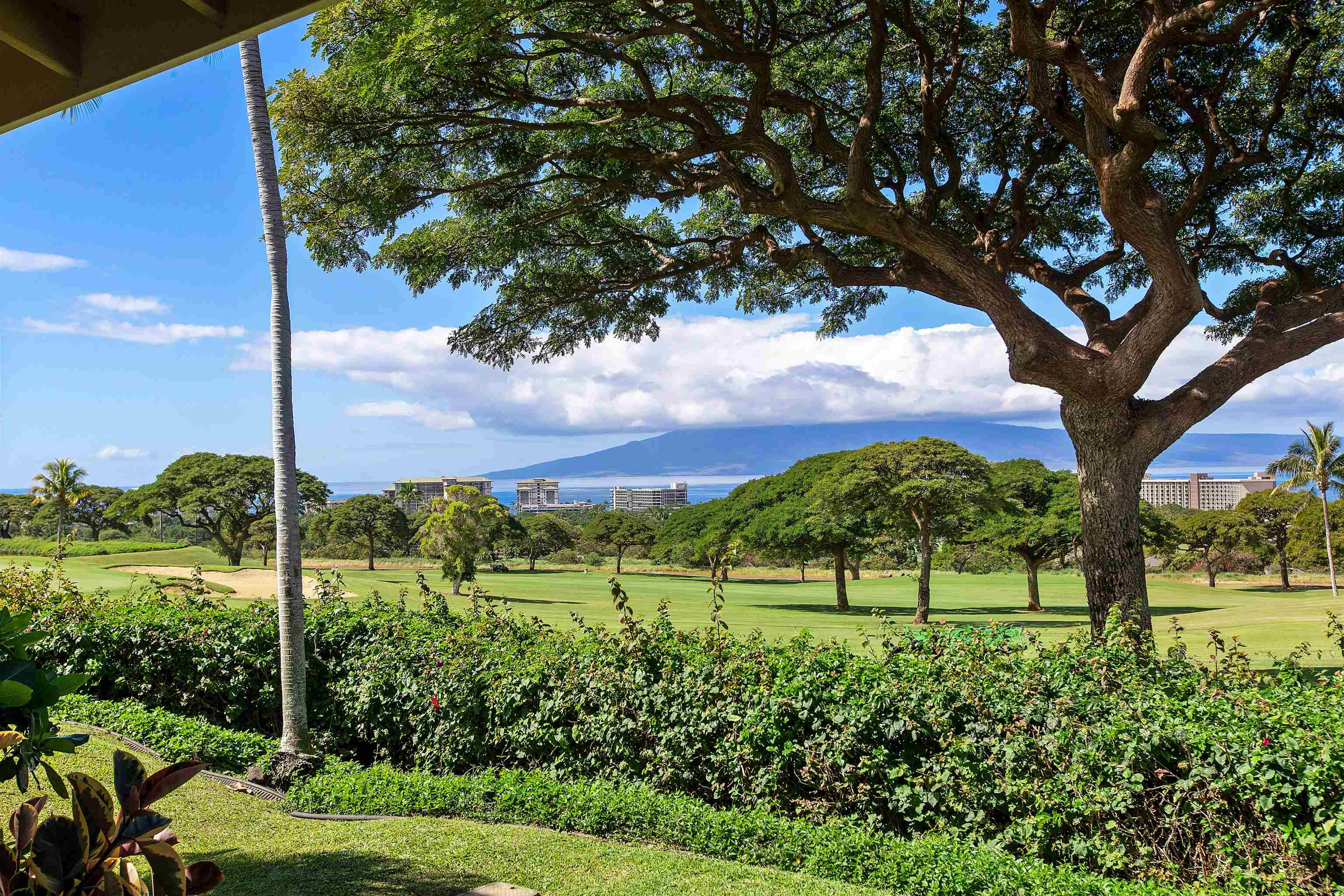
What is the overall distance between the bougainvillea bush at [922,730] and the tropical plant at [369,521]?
33.5 m

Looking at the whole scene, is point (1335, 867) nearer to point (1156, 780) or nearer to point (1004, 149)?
point (1156, 780)

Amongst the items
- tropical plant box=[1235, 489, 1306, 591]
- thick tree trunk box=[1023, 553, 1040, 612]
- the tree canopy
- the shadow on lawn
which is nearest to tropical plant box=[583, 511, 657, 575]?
the tree canopy

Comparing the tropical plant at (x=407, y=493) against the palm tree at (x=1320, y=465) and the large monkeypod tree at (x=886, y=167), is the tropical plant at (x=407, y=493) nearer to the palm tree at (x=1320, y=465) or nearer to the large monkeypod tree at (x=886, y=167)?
the large monkeypod tree at (x=886, y=167)

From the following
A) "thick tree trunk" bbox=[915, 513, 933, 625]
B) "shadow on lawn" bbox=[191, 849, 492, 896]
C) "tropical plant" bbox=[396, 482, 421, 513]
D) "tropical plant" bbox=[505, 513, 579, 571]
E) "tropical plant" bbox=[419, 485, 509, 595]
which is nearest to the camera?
"shadow on lawn" bbox=[191, 849, 492, 896]

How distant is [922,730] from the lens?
14.1 ft

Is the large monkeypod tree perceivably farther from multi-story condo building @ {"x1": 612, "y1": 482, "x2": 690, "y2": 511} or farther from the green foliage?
multi-story condo building @ {"x1": 612, "y1": 482, "x2": 690, "y2": 511}

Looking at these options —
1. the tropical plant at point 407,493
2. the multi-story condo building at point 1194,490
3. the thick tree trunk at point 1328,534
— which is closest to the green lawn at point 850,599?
the thick tree trunk at point 1328,534

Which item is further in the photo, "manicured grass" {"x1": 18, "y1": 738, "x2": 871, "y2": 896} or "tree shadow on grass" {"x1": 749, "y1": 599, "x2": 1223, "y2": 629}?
"tree shadow on grass" {"x1": 749, "y1": 599, "x2": 1223, "y2": 629}

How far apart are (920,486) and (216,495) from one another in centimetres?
2848

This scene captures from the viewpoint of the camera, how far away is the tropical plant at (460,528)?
953 inches

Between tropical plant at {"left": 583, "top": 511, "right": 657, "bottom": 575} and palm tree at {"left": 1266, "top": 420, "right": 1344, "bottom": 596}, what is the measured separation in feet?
96.8

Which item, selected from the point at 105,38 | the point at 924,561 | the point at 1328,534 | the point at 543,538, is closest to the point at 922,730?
the point at 105,38

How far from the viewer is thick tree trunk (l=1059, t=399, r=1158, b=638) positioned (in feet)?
22.9

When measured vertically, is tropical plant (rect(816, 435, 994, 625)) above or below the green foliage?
above
